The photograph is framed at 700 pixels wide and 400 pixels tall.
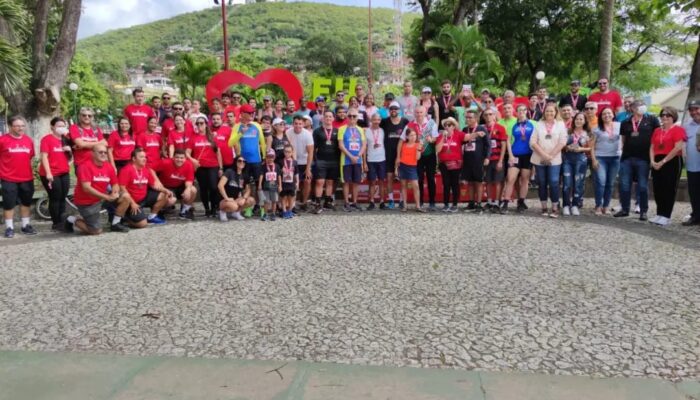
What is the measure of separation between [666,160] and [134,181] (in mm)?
8216

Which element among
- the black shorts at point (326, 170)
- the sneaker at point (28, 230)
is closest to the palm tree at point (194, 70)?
the black shorts at point (326, 170)

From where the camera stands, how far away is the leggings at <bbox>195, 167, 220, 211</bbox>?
920 centimetres

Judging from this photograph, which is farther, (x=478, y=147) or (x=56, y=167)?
(x=478, y=147)

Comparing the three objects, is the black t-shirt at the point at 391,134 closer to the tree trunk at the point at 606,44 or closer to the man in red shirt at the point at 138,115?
the man in red shirt at the point at 138,115

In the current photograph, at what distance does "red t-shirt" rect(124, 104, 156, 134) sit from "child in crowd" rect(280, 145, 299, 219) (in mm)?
2645

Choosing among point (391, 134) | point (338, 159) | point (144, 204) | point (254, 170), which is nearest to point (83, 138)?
point (144, 204)

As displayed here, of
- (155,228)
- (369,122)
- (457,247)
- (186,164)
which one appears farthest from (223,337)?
(369,122)

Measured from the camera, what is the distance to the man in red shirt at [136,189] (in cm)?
828

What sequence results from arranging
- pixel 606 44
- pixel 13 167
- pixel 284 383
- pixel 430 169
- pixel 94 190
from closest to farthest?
1. pixel 284 383
2. pixel 94 190
3. pixel 13 167
4. pixel 430 169
5. pixel 606 44

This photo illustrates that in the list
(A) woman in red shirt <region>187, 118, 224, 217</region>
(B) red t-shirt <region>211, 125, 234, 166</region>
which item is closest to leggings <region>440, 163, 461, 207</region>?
(B) red t-shirt <region>211, 125, 234, 166</region>

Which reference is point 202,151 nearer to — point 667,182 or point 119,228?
point 119,228

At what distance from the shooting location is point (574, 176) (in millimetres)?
8961

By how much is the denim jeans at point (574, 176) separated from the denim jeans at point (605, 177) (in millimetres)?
344

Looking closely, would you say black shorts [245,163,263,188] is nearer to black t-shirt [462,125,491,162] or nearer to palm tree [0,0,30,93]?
black t-shirt [462,125,491,162]
